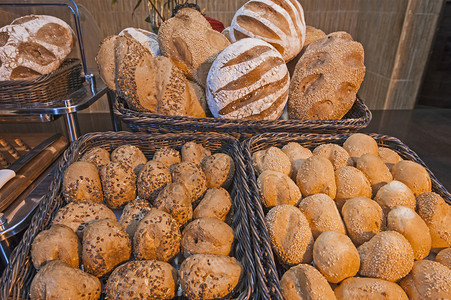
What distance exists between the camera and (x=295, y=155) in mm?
1044

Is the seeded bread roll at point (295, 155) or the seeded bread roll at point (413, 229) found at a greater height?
the seeded bread roll at point (295, 155)

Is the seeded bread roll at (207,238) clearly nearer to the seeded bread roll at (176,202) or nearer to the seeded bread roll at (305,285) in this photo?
the seeded bread roll at (176,202)

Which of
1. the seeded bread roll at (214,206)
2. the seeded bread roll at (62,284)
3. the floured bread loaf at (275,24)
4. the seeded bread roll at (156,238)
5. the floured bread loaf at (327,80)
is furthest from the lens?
the floured bread loaf at (275,24)

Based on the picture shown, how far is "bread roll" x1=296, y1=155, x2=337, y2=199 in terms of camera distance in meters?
0.89

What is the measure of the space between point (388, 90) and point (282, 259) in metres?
2.62

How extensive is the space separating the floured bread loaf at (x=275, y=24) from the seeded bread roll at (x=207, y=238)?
103cm

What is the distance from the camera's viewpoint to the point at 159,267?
2.20ft

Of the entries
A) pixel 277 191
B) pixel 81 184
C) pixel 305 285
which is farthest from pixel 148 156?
pixel 305 285

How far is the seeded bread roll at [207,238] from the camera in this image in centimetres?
74

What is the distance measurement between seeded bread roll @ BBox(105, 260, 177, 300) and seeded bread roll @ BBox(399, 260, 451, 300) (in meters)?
0.58

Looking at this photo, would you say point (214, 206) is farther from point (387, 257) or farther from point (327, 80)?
point (327, 80)

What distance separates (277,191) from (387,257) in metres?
0.33

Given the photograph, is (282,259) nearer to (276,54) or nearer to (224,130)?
(224,130)

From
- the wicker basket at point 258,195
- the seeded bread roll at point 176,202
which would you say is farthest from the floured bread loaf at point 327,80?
the seeded bread roll at point 176,202
